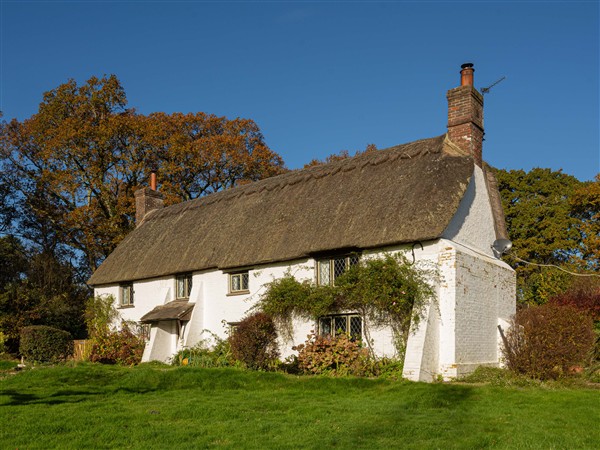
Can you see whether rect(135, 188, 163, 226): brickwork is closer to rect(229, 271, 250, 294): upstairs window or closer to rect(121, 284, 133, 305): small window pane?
rect(121, 284, 133, 305): small window pane

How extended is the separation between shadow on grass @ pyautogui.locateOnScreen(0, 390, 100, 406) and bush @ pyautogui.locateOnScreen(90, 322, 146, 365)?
9930mm

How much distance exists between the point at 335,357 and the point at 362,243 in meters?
3.11

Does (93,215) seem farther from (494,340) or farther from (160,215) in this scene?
(494,340)

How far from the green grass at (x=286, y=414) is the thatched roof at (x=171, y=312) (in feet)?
21.8

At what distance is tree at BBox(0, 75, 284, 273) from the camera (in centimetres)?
3244

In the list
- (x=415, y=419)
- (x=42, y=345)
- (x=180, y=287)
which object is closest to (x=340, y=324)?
(x=415, y=419)

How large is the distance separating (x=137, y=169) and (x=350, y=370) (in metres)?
22.5

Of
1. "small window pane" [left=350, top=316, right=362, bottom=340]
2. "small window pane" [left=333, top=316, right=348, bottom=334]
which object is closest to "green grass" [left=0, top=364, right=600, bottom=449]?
"small window pane" [left=350, top=316, right=362, bottom=340]

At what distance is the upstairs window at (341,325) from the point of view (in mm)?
15961

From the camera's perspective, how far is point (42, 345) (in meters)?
20.6

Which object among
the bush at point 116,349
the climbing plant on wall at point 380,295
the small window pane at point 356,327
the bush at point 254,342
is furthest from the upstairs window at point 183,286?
the small window pane at point 356,327

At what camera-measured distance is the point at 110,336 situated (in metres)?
22.6

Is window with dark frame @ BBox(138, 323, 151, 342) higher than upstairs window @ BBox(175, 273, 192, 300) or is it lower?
lower

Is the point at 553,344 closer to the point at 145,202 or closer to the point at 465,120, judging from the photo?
the point at 465,120
